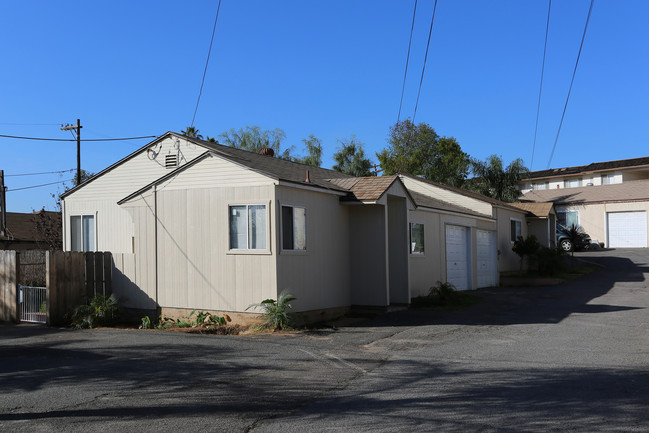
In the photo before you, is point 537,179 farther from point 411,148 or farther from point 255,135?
point 255,135

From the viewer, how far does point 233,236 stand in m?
13.0

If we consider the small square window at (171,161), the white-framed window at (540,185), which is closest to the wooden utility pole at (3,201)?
the small square window at (171,161)

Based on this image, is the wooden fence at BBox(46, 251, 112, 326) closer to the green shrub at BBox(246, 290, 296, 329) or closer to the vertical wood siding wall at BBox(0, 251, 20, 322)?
the vertical wood siding wall at BBox(0, 251, 20, 322)

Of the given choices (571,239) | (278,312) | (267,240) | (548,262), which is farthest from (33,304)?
(571,239)

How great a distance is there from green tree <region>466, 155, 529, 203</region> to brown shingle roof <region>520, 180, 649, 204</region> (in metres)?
2.46

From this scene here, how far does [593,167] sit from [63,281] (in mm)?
51829

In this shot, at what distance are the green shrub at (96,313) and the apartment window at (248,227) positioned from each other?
384cm

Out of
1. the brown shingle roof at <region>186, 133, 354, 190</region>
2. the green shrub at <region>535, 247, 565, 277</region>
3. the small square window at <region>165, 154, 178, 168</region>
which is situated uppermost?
the small square window at <region>165, 154, 178, 168</region>

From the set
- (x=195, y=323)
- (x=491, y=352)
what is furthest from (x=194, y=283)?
(x=491, y=352)

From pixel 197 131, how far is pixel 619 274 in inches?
1167

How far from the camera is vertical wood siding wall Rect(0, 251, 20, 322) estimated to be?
14867mm

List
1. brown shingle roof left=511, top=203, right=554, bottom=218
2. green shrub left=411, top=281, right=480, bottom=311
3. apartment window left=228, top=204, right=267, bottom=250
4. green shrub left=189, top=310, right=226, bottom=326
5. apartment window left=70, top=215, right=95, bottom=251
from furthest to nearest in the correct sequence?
brown shingle roof left=511, top=203, right=554, bottom=218
apartment window left=70, top=215, right=95, bottom=251
green shrub left=411, top=281, right=480, bottom=311
green shrub left=189, top=310, right=226, bottom=326
apartment window left=228, top=204, right=267, bottom=250

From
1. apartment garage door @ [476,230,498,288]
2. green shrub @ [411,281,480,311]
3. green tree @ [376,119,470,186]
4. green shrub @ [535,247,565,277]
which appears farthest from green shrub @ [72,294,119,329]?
green tree @ [376,119,470,186]

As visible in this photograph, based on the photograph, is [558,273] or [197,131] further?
[197,131]
